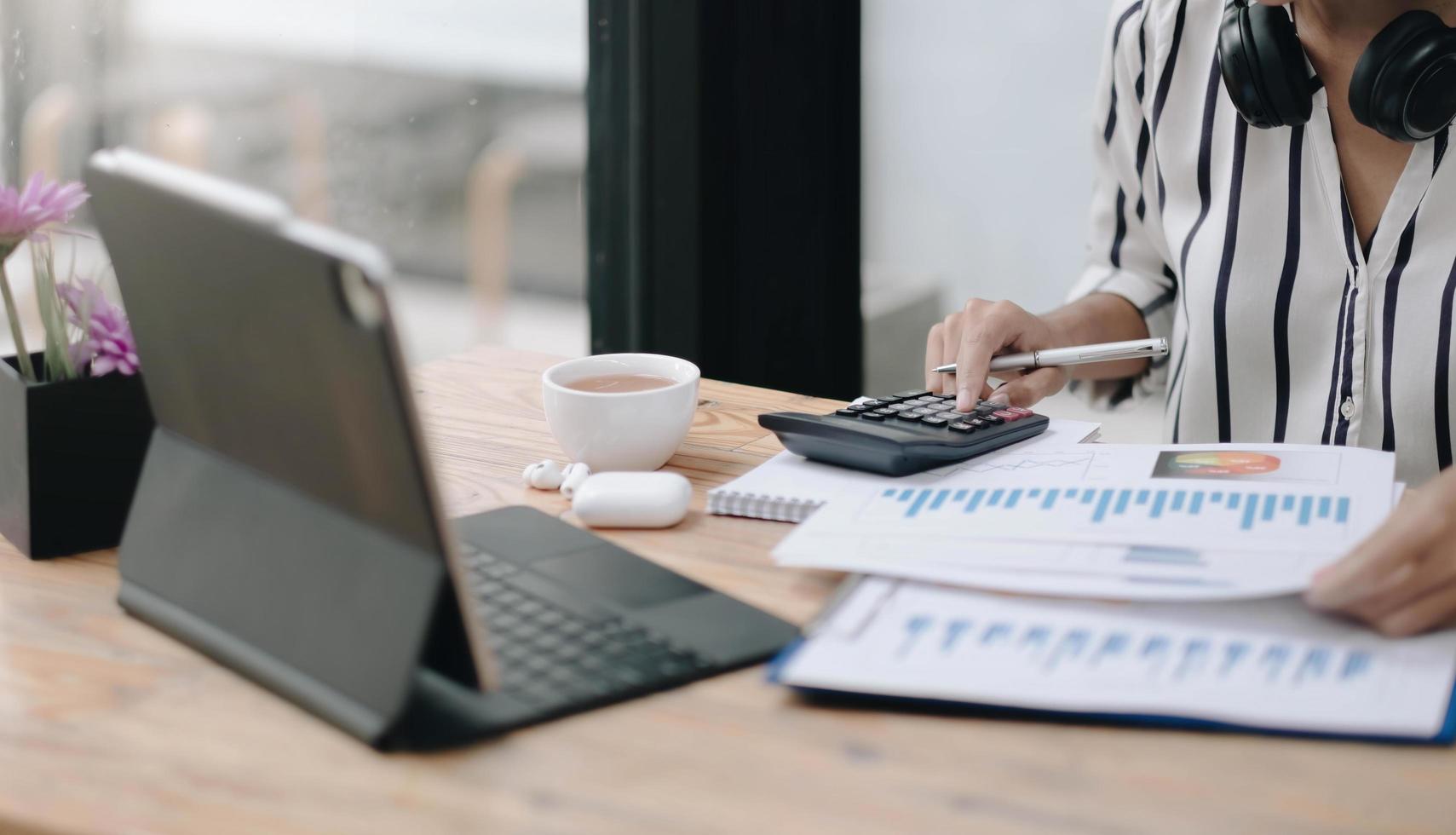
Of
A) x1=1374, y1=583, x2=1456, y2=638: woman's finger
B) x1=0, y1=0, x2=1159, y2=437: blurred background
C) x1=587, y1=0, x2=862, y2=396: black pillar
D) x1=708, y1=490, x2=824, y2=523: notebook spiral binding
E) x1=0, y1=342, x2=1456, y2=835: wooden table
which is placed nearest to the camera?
x1=0, y1=342, x2=1456, y2=835: wooden table

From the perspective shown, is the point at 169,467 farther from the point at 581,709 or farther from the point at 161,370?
the point at 581,709

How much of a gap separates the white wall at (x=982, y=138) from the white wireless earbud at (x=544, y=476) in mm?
1280

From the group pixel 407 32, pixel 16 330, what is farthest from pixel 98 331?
pixel 407 32

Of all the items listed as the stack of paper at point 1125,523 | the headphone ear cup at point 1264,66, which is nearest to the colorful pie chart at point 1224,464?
the stack of paper at point 1125,523

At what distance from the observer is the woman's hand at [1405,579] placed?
65cm

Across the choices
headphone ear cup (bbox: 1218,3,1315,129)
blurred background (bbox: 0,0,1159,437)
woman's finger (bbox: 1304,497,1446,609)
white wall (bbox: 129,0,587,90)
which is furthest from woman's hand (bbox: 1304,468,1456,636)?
white wall (bbox: 129,0,587,90)

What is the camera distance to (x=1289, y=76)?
1169 millimetres

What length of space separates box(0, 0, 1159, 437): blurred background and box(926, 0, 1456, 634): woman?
2.04 ft

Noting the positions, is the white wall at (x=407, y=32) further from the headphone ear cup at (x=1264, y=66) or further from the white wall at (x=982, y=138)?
the headphone ear cup at (x=1264, y=66)

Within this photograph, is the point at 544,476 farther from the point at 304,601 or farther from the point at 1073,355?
the point at 1073,355

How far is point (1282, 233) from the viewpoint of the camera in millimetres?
1247

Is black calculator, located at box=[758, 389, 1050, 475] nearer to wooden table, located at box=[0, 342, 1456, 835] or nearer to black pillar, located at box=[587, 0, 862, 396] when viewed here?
wooden table, located at box=[0, 342, 1456, 835]

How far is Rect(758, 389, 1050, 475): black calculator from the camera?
90cm

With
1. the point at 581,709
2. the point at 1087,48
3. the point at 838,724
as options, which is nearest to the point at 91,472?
the point at 581,709
